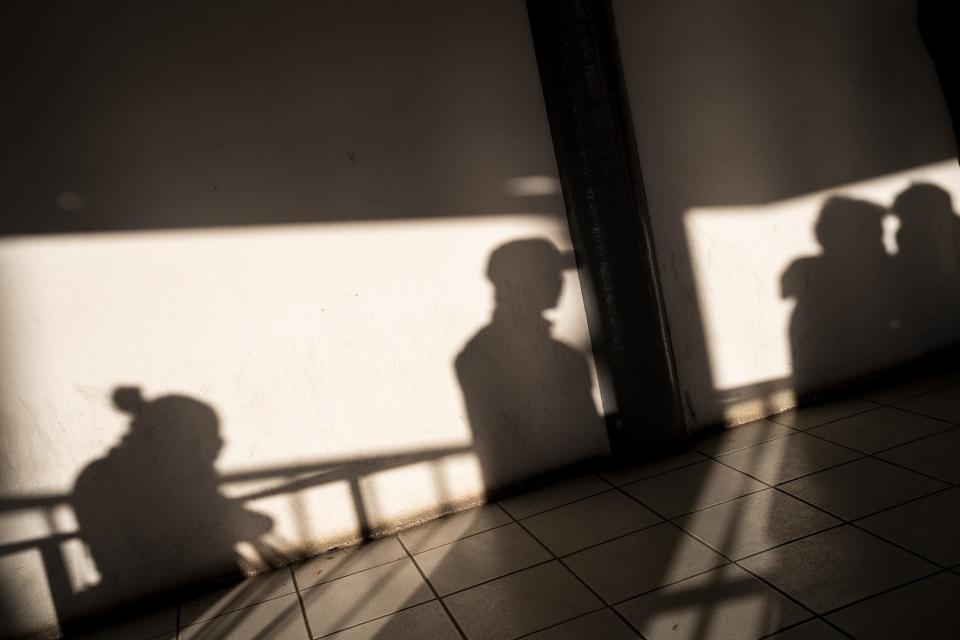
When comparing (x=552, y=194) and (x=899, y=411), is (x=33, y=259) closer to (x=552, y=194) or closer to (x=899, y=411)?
(x=552, y=194)

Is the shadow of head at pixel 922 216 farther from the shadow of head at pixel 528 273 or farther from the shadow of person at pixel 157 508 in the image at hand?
the shadow of person at pixel 157 508

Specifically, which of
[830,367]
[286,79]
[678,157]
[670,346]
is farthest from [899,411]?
[286,79]

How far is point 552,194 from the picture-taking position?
399 centimetres

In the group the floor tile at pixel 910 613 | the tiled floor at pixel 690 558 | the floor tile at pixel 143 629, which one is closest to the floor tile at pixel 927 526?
the tiled floor at pixel 690 558

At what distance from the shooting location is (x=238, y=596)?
3.53 meters

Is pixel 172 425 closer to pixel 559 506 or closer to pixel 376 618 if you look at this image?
pixel 376 618

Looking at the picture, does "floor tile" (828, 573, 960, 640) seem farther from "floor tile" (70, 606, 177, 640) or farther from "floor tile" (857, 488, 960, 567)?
"floor tile" (70, 606, 177, 640)

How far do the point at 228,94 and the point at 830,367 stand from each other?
3424 millimetres

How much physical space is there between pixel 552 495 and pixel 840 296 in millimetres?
1971

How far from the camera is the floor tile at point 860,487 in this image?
3.21 metres

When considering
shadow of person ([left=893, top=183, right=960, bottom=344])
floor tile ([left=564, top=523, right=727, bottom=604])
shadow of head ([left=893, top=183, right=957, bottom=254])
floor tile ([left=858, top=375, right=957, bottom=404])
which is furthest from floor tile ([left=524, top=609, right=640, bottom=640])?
shadow of head ([left=893, top=183, right=957, bottom=254])

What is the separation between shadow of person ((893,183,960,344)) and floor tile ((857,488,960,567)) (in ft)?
5.70

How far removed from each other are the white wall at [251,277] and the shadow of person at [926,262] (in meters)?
1.99

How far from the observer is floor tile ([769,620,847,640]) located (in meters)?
2.44
